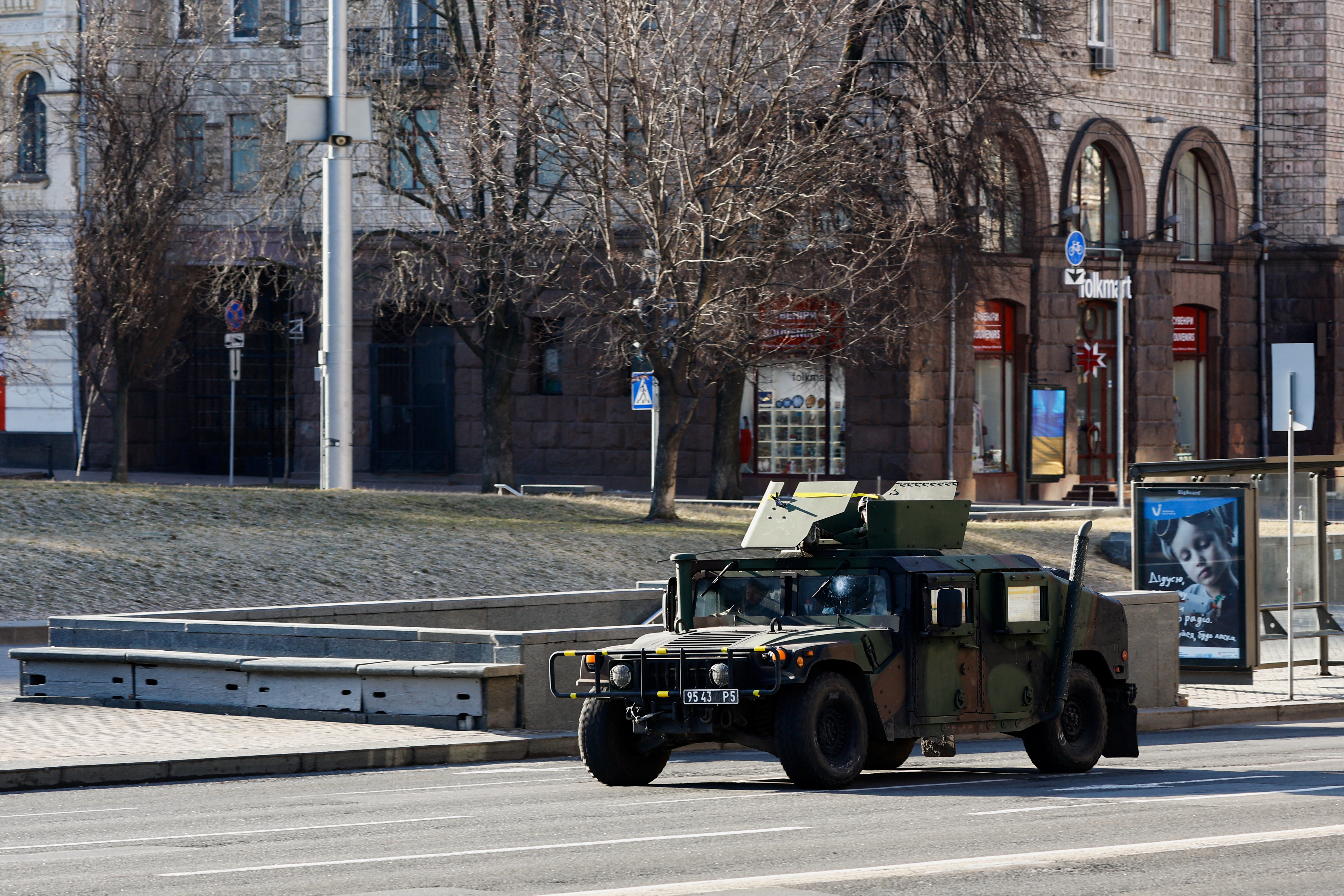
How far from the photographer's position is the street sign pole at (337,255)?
2836 centimetres

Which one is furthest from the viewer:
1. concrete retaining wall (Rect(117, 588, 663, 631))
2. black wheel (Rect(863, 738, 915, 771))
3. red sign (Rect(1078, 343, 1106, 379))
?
red sign (Rect(1078, 343, 1106, 379))

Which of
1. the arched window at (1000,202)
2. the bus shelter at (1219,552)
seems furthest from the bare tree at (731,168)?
the bus shelter at (1219,552)

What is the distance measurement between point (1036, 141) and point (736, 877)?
3595 centimetres

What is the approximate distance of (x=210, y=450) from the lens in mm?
47875

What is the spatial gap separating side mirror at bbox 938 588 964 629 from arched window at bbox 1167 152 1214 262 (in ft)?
116

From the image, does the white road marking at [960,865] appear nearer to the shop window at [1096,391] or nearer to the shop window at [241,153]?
the shop window at [241,153]

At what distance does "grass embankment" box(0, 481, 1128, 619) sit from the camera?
23219mm

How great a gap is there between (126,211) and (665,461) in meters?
11.3

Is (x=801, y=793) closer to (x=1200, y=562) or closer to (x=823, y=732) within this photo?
(x=823, y=732)

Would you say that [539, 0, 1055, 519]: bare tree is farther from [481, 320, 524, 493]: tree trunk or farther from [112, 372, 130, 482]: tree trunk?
[112, 372, 130, 482]: tree trunk

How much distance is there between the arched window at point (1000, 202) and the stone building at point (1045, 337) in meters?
0.11

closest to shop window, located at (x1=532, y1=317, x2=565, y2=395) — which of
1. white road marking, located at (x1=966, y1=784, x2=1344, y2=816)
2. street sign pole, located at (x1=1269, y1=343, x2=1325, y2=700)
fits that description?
street sign pole, located at (x1=1269, y1=343, x2=1325, y2=700)

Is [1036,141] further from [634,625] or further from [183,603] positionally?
[634,625]

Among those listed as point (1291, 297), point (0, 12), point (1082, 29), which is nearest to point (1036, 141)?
point (1082, 29)
